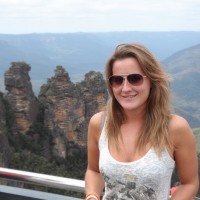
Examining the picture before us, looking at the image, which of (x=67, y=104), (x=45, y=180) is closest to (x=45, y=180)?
(x=45, y=180)

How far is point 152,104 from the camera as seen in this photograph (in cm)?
184

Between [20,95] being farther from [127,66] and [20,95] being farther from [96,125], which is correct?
[127,66]

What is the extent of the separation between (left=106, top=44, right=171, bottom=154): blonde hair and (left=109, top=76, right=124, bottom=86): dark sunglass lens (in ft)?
0.25

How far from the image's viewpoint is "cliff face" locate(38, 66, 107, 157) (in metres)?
28.9

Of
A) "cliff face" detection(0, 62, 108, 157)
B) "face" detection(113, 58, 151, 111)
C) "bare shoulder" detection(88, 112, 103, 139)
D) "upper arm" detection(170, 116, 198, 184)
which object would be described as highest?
"cliff face" detection(0, 62, 108, 157)

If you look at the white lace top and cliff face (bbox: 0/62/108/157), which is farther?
cliff face (bbox: 0/62/108/157)

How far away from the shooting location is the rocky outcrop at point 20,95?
87.1 feet

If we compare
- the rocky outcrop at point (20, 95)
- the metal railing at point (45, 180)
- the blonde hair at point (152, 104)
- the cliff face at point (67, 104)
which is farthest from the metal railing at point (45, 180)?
the cliff face at point (67, 104)

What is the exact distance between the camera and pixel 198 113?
12825 centimetres

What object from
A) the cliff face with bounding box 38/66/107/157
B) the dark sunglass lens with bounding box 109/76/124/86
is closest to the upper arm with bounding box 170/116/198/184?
the dark sunglass lens with bounding box 109/76/124/86

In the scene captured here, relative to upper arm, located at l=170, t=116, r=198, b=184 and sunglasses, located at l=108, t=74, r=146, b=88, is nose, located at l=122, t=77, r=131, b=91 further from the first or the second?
upper arm, located at l=170, t=116, r=198, b=184

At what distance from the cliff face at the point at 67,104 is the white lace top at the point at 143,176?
2606 centimetres

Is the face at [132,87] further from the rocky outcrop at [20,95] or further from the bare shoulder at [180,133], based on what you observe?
the rocky outcrop at [20,95]

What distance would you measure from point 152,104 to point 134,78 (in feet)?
0.45
